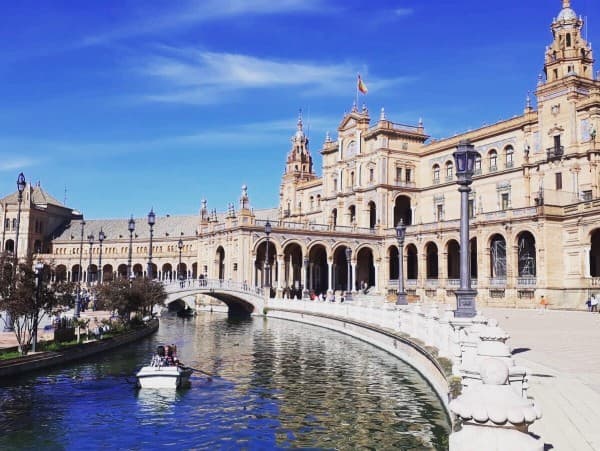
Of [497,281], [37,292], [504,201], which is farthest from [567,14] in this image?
[37,292]

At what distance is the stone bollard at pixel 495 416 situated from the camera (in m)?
7.06

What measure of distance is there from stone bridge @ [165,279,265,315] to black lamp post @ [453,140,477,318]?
122 ft

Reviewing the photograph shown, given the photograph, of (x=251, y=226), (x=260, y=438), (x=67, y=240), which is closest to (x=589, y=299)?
(x=251, y=226)

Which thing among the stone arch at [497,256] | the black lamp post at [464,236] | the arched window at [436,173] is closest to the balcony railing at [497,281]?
the stone arch at [497,256]

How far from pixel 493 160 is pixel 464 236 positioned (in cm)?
4601

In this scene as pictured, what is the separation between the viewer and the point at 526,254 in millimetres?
51844

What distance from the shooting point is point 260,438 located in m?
14.0

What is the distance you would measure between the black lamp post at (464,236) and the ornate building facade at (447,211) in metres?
31.4

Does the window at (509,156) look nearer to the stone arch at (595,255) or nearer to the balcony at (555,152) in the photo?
the balcony at (555,152)

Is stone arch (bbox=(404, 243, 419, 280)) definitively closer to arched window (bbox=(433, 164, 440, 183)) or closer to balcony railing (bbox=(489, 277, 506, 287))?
arched window (bbox=(433, 164, 440, 183))

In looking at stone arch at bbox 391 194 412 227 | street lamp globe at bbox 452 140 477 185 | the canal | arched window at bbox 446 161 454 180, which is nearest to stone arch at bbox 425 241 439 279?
stone arch at bbox 391 194 412 227

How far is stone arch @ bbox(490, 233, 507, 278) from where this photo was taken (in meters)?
53.4

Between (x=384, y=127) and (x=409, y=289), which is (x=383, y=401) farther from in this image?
(x=384, y=127)

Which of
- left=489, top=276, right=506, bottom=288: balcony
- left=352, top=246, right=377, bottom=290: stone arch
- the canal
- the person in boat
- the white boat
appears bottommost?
the canal
